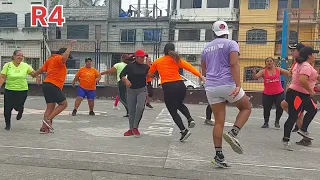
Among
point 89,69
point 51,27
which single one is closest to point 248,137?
point 89,69

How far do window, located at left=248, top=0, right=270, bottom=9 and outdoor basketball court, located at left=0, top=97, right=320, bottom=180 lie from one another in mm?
27521

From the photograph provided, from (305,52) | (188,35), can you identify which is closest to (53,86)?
(305,52)

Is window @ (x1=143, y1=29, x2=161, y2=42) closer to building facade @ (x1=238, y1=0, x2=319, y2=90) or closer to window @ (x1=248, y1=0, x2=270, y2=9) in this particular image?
building facade @ (x1=238, y1=0, x2=319, y2=90)

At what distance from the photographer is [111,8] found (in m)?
37.6

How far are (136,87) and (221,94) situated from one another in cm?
242

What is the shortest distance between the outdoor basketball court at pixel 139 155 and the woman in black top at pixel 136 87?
1.18ft

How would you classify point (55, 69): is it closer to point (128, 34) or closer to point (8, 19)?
point (128, 34)

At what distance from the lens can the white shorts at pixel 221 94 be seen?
15.5 feet

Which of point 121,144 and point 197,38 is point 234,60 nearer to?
point 121,144

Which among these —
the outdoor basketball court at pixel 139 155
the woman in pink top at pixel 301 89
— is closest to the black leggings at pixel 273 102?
the outdoor basketball court at pixel 139 155

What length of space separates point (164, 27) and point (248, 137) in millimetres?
28540

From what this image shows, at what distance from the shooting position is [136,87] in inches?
271

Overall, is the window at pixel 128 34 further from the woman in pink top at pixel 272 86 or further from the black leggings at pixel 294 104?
the black leggings at pixel 294 104

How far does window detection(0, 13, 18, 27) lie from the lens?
38.5m
